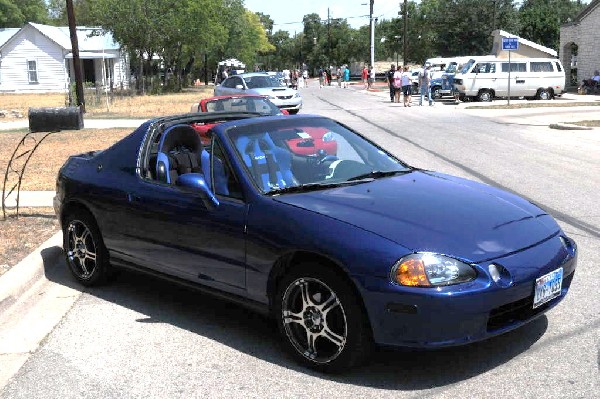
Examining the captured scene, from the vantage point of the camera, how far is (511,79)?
31.9 m

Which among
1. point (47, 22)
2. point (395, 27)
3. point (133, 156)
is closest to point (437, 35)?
point (395, 27)

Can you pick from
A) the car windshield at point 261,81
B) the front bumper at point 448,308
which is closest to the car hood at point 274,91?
the car windshield at point 261,81

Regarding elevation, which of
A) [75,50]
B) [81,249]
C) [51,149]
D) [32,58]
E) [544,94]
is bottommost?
[51,149]

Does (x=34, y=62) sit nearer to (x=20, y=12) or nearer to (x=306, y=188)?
(x=20, y=12)

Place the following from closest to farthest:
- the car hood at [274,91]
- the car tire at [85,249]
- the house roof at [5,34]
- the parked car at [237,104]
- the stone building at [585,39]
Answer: the car tire at [85,249], the parked car at [237,104], the car hood at [274,91], the stone building at [585,39], the house roof at [5,34]

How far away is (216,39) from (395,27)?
4441cm

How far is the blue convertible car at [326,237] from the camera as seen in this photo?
3.69m

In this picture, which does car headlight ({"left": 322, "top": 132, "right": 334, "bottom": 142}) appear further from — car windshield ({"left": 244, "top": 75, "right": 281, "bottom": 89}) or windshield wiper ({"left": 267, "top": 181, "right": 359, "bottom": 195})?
car windshield ({"left": 244, "top": 75, "right": 281, "bottom": 89})

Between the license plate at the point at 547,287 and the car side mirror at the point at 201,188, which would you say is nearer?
the license plate at the point at 547,287

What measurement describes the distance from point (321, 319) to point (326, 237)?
507 millimetres

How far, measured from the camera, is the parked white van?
3172cm

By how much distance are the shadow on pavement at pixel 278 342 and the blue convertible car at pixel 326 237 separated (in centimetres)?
25

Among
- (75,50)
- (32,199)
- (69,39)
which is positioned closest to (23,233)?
(32,199)

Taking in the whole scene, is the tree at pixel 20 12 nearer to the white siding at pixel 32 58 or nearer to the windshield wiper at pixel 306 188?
the white siding at pixel 32 58
